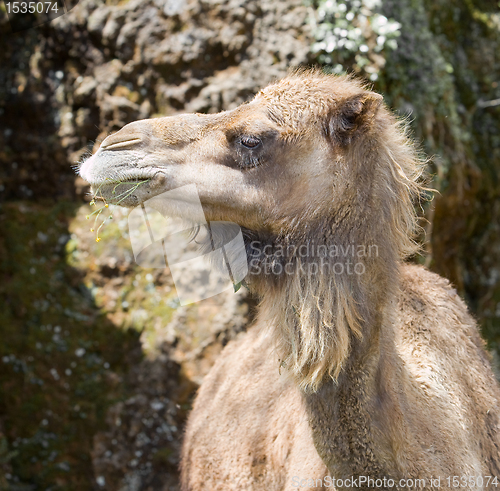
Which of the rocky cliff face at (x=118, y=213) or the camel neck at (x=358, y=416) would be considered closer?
the camel neck at (x=358, y=416)

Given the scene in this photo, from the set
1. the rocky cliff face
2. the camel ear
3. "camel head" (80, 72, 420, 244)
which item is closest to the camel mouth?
"camel head" (80, 72, 420, 244)

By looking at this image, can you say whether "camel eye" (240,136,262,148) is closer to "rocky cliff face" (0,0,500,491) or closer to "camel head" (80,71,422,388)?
"camel head" (80,71,422,388)

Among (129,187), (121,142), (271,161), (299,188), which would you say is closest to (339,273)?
(299,188)

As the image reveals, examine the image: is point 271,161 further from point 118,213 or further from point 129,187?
point 118,213

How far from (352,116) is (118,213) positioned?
3101mm

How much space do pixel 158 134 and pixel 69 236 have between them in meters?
3.07

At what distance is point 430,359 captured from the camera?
2.26 m

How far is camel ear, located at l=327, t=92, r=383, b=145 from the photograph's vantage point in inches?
76.7

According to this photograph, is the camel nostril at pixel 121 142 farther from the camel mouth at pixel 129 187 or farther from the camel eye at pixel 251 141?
the camel eye at pixel 251 141

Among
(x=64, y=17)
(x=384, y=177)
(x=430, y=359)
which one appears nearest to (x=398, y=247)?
(x=384, y=177)

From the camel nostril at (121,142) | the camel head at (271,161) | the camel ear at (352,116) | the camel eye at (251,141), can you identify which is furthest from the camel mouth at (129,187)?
the camel ear at (352,116)

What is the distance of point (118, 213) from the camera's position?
4645 mm

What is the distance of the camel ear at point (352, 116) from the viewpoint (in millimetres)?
1949

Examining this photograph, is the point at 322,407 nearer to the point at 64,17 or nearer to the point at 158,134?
the point at 158,134
